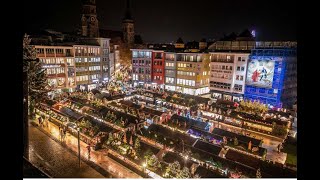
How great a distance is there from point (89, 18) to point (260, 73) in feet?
133

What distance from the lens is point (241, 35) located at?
44.1 metres

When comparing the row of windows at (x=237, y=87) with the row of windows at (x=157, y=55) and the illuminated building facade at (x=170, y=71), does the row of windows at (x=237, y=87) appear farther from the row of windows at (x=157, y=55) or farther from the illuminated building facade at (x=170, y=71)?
the row of windows at (x=157, y=55)

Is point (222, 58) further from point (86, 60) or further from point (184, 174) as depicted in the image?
point (184, 174)

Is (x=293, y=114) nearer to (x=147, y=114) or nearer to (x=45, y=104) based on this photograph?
(x=147, y=114)

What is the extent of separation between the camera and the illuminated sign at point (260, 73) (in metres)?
33.7

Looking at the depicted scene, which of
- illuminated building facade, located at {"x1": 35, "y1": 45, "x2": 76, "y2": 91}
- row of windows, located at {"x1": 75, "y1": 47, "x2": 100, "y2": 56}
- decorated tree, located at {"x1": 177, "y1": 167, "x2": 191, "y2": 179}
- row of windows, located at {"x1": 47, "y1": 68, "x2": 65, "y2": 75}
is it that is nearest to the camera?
decorated tree, located at {"x1": 177, "y1": 167, "x2": 191, "y2": 179}

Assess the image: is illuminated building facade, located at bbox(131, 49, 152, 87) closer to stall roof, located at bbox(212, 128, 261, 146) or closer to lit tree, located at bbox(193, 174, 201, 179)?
stall roof, located at bbox(212, 128, 261, 146)

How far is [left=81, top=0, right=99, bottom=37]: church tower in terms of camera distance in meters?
54.4

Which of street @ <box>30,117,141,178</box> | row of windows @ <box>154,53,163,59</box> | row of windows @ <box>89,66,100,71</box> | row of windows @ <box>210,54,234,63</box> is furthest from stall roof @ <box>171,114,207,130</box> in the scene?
row of windows @ <box>89,66,100,71</box>

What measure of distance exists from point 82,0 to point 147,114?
39056 millimetres

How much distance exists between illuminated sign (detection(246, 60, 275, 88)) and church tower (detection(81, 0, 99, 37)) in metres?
37.9

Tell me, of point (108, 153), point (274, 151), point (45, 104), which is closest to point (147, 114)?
point (108, 153)

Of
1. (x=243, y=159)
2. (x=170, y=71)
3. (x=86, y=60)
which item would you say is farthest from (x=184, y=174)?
(x=86, y=60)
